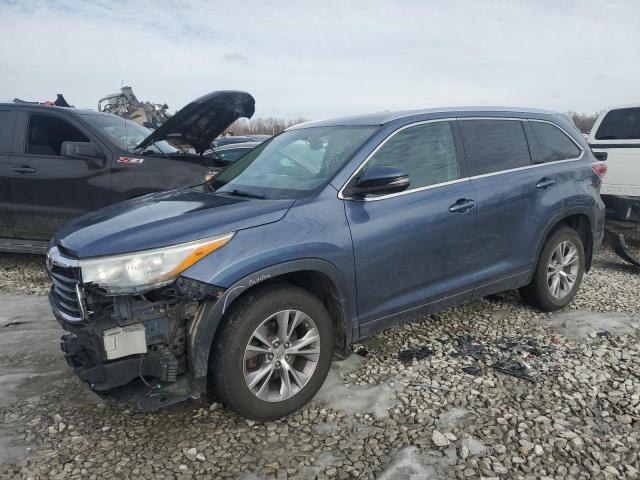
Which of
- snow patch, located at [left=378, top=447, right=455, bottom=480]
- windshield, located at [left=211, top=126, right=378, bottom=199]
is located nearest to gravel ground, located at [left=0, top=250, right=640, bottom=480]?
snow patch, located at [left=378, top=447, right=455, bottom=480]

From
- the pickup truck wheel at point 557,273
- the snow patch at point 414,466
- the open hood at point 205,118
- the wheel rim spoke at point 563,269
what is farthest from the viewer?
the open hood at point 205,118

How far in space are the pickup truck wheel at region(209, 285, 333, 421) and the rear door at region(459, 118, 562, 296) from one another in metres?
1.56

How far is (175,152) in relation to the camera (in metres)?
6.38

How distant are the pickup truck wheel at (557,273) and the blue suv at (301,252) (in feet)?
0.09

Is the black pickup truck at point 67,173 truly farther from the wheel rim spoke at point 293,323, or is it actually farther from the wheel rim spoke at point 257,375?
the wheel rim spoke at point 257,375

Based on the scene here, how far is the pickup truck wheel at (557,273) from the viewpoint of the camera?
4.54 metres

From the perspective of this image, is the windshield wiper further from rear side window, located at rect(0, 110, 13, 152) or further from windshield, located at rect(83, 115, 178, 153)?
rear side window, located at rect(0, 110, 13, 152)

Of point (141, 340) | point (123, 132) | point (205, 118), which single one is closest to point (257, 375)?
point (141, 340)

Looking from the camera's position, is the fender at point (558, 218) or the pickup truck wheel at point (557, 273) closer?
the fender at point (558, 218)

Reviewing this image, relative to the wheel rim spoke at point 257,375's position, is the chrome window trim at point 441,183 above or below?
above

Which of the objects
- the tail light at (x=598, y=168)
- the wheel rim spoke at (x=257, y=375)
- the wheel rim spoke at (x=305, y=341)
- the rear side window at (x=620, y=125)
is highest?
the rear side window at (x=620, y=125)

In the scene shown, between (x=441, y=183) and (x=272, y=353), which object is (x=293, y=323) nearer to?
(x=272, y=353)

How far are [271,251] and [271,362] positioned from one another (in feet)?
2.10

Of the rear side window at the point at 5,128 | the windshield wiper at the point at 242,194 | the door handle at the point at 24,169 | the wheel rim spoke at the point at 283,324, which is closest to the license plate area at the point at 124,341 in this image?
the wheel rim spoke at the point at 283,324
